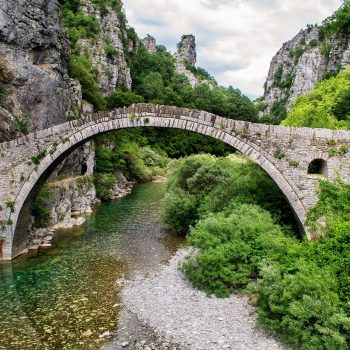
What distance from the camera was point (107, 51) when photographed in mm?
51938

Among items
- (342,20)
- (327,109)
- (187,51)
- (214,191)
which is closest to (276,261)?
(214,191)

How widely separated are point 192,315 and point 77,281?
4.65 metres

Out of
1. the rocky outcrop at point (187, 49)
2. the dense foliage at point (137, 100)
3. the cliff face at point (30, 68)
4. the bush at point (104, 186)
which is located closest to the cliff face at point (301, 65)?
the dense foliage at point (137, 100)

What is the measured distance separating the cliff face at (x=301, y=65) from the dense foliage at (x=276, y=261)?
26.1 meters

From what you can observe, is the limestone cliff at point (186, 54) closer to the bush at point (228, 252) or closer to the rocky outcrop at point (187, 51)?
the rocky outcrop at point (187, 51)

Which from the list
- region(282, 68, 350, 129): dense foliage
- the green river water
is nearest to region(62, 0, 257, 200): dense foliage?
the green river water

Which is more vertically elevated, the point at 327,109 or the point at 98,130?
the point at 327,109

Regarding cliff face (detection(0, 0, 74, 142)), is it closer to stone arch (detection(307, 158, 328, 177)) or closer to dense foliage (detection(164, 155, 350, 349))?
dense foliage (detection(164, 155, 350, 349))

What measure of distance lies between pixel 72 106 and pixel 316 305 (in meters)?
21.6

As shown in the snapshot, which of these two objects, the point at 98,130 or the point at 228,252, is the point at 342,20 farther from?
the point at 228,252

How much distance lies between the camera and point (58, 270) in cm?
1426

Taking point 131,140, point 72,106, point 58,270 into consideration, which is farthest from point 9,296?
point 131,140

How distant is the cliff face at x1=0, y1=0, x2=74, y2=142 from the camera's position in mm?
18797

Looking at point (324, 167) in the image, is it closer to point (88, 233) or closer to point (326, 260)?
point (326, 260)
